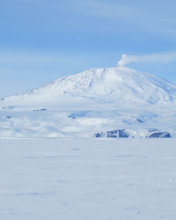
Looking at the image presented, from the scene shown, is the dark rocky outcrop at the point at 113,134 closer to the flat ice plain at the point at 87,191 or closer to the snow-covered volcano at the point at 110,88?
the flat ice plain at the point at 87,191

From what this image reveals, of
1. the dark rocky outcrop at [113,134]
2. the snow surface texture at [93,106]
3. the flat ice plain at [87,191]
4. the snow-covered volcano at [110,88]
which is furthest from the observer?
the snow-covered volcano at [110,88]

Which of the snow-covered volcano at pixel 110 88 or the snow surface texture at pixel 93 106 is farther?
the snow-covered volcano at pixel 110 88

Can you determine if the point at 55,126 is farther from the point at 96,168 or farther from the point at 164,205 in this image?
the point at 164,205

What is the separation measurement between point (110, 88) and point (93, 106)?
32.1 metres

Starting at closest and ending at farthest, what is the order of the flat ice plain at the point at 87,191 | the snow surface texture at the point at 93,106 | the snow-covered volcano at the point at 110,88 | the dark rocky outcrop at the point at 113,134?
1. the flat ice plain at the point at 87,191
2. the dark rocky outcrop at the point at 113,134
3. the snow surface texture at the point at 93,106
4. the snow-covered volcano at the point at 110,88

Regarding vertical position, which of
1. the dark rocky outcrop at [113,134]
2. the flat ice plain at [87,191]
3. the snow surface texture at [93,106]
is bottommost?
the flat ice plain at [87,191]

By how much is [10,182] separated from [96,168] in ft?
11.3

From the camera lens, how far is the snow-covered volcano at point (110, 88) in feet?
305

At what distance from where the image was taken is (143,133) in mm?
38406

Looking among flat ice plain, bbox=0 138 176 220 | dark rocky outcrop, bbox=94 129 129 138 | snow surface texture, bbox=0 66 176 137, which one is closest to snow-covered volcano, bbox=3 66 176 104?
snow surface texture, bbox=0 66 176 137

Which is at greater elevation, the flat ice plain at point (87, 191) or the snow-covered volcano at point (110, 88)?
the snow-covered volcano at point (110, 88)

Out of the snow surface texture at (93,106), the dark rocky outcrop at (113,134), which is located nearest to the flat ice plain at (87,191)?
the dark rocky outcrop at (113,134)

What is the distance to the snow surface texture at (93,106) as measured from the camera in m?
42.2

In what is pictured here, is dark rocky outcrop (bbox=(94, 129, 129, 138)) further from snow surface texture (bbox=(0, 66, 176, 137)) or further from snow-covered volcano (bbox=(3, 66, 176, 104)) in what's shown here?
snow-covered volcano (bbox=(3, 66, 176, 104))
